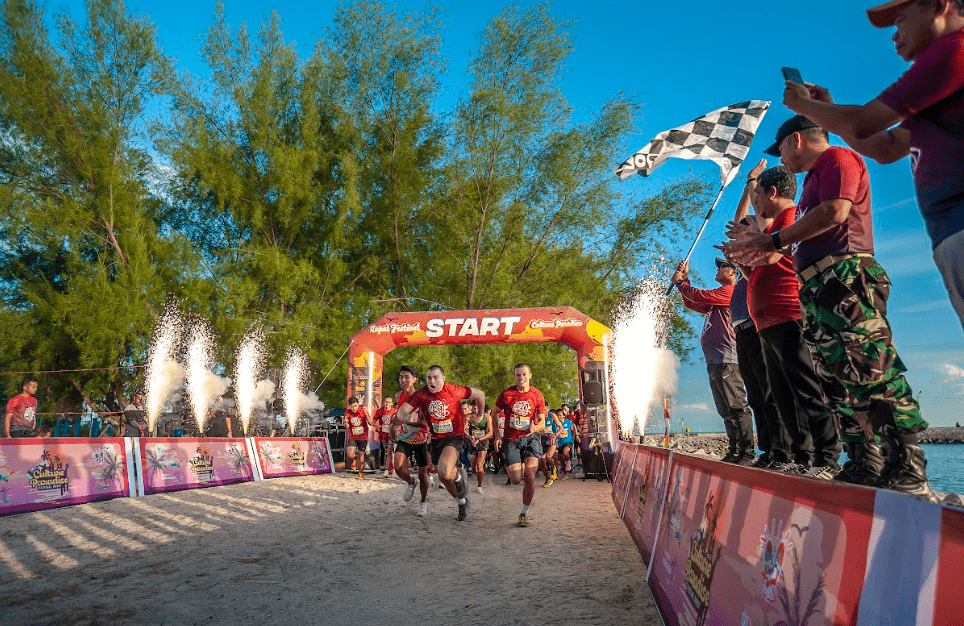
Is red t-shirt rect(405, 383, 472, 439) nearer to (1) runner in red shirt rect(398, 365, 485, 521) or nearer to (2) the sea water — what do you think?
(1) runner in red shirt rect(398, 365, 485, 521)

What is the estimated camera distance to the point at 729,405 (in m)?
4.96

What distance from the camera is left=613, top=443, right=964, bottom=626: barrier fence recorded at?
115 centimetres

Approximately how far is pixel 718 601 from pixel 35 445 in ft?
29.9

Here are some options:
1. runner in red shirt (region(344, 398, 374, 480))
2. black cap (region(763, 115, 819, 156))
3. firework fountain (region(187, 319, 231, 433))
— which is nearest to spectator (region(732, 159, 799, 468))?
black cap (region(763, 115, 819, 156))

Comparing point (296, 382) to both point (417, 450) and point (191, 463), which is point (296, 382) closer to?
point (191, 463)

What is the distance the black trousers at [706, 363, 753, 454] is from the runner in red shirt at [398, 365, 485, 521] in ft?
11.5

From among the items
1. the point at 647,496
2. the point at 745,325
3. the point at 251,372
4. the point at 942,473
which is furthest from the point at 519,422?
the point at 251,372

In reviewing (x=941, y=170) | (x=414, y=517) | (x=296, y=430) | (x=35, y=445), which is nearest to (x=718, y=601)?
(x=941, y=170)

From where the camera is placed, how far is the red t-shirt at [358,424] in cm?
1495

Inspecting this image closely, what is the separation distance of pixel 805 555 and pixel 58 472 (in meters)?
9.78

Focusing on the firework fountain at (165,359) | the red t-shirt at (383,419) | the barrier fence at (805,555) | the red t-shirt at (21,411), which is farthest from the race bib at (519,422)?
the firework fountain at (165,359)

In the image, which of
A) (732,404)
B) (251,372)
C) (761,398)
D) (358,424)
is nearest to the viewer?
(761,398)

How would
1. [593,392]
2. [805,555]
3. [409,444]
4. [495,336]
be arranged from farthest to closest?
[495,336] < [593,392] < [409,444] < [805,555]

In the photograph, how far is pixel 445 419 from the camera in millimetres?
8047
